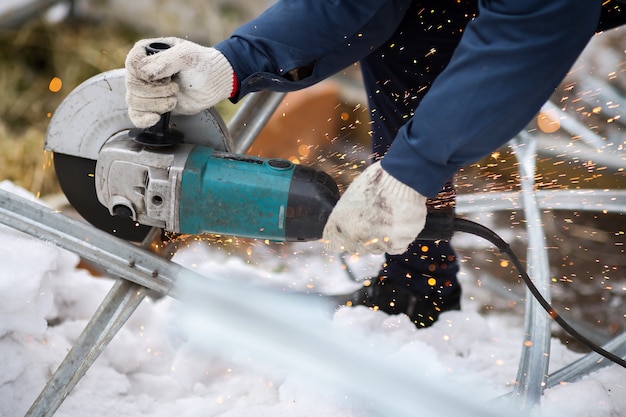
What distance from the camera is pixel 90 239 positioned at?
1.38 meters

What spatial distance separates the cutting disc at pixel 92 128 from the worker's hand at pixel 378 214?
36 cm

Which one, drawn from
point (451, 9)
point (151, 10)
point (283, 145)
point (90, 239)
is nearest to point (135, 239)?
point (90, 239)

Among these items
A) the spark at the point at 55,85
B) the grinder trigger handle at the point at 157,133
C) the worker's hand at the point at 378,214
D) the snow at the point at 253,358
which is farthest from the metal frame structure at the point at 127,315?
the spark at the point at 55,85

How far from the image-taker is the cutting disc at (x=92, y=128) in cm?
136

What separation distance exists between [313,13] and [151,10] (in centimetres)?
241

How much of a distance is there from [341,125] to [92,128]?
2.20 metres

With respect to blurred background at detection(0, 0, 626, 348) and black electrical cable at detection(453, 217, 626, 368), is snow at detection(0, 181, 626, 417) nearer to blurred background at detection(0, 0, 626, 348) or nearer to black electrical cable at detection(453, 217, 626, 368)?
black electrical cable at detection(453, 217, 626, 368)

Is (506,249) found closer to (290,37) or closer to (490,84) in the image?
(490,84)

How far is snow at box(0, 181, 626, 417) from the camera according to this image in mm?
1404

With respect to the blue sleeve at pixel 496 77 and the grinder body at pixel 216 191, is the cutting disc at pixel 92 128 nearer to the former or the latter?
the grinder body at pixel 216 191

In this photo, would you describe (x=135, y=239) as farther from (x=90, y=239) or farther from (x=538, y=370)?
(x=538, y=370)

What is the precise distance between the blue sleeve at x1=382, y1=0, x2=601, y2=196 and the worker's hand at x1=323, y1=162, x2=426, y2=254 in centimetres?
6

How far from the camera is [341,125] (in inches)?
137

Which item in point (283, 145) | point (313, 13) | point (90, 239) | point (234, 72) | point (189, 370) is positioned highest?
point (313, 13)
